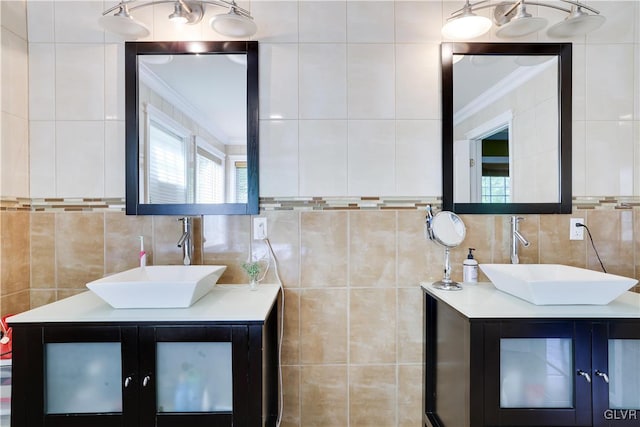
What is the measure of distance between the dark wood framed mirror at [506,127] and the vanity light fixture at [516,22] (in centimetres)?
10

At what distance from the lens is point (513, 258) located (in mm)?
1619

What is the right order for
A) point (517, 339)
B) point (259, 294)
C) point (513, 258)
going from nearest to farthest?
point (517, 339)
point (259, 294)
point (513, 258)

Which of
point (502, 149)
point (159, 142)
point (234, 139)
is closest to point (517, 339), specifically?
point (502, 149)

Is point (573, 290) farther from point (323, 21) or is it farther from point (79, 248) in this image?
point (79, 248)

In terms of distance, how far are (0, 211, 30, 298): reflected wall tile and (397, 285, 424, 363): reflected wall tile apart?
191 centimetres

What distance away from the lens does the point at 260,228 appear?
1661 mm

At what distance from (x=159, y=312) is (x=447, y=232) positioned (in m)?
1.31

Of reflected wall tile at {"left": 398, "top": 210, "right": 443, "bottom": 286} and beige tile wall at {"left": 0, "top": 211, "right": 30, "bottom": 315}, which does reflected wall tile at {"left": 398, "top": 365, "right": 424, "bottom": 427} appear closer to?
reflected wall tile at {"left": 398, "top": 210, "right": 443, "bottom": 286}

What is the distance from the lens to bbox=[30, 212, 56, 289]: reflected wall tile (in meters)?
1.66

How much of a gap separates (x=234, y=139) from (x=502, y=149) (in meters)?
1.38

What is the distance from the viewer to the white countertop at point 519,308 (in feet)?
3.75

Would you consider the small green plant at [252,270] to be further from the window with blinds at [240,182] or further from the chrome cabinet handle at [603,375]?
the chrome cabinet handle at [603,375]

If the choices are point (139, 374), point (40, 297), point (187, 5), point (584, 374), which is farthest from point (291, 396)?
point (187, 5)

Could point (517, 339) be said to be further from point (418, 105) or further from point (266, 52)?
point (266, 52)
